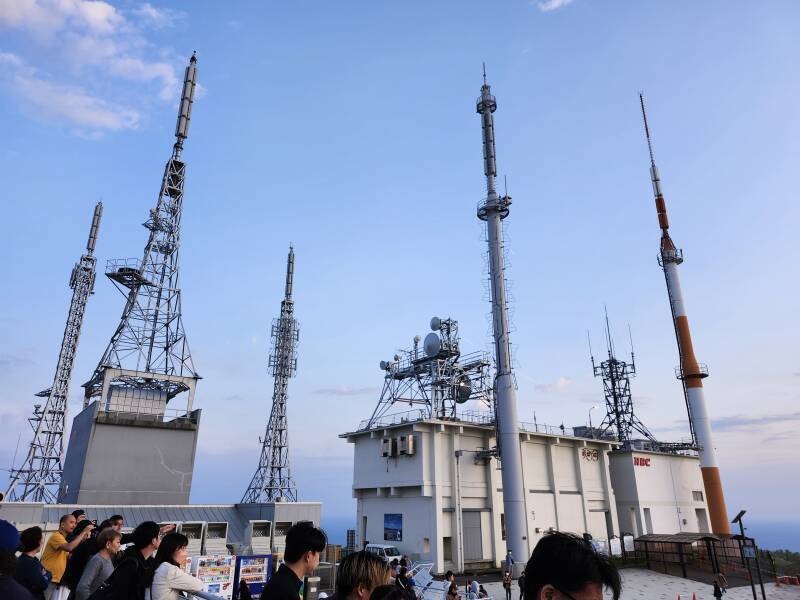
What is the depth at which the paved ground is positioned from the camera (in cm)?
2225

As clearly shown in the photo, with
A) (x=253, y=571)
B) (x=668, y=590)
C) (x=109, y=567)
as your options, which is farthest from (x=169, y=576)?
(x=668, y=590)

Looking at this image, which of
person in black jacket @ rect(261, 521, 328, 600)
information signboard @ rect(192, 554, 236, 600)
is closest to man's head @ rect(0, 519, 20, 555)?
person in black jacket @ rect(261, 521, 328, 600)

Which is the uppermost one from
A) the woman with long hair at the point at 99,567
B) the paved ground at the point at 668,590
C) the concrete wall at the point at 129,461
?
the concrete wall at the point at 129,461

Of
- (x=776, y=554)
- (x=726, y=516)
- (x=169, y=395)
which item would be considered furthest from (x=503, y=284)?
(x=776, y=554)

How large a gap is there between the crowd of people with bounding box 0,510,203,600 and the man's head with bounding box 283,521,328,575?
54.5 inches

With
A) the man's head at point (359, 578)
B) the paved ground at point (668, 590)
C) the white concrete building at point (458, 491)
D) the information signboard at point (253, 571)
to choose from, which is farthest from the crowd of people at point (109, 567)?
the white concrete building at point (458, 491)

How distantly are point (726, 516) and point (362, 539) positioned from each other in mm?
27311

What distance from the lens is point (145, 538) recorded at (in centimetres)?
533

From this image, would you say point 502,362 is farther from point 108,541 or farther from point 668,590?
point 108,541

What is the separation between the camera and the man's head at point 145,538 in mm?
5285

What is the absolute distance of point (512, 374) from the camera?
29.4 meters

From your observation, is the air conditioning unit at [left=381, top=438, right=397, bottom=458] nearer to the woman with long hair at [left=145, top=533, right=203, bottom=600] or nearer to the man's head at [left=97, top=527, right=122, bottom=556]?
the man's head at [left=97, top=527, right=122, bottom=556]

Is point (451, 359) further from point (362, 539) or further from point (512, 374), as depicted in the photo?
point (362, 539)

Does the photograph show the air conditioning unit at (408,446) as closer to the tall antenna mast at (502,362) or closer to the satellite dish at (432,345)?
the tall antenna mast at (502,362)
